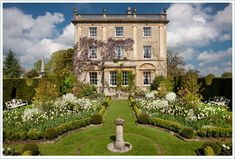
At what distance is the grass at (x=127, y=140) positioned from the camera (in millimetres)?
7964

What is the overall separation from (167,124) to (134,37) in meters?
15.5

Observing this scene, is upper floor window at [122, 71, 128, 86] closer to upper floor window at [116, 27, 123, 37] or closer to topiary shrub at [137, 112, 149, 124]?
upper floor window at [116, 27, 123, 37]

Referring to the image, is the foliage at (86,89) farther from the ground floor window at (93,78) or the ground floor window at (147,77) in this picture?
the ground floor window at (147,77)

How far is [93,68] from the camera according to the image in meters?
24.0

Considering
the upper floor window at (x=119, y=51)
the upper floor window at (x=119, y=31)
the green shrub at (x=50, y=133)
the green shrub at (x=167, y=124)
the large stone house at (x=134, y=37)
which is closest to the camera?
the green shrub at (x=50, y=133)

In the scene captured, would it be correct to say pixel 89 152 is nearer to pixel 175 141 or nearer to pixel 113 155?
pixel 113 155

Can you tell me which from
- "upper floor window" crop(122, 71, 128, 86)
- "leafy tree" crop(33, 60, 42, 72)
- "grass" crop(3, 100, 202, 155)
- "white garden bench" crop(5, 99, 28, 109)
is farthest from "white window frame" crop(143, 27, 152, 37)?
"leafy tree" crop(33, 60, 42, 72)

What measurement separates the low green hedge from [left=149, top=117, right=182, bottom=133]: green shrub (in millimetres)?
867

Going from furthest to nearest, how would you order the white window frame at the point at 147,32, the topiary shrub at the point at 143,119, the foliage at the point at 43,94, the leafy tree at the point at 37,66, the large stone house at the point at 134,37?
the leafy tree at the point at 37,66 < the white window frame at the point at 147,32 < the large stone house at the point at 134,37 < the foliage at the point at 43,94 < the topiary shrub at the point at 143,119

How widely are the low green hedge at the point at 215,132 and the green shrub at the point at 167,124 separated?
0.87 m

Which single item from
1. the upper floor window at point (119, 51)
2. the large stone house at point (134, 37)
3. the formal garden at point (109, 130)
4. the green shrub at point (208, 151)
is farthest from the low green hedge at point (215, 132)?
the upper floor window at point (119, 51)

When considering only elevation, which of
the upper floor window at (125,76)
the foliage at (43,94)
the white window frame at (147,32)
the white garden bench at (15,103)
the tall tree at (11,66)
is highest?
the white window frame at (147,32)

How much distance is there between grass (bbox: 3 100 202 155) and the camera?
7.96 metres

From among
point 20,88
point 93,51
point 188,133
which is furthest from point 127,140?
point 93,51
